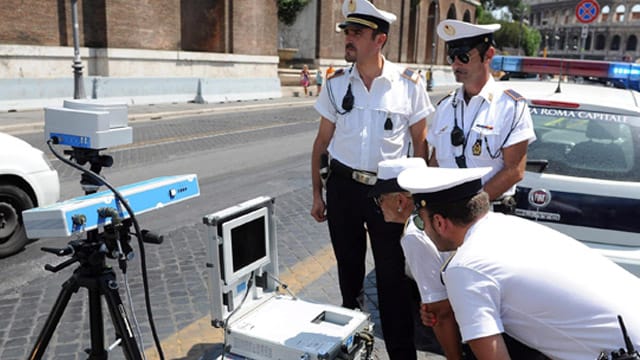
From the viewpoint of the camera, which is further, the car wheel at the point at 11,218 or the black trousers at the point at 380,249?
the car wheel at the point at 11,218

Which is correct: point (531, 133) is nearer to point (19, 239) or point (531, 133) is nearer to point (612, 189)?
point (612, 189)

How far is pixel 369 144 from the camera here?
10.8 feet

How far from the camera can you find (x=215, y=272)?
294 centimetres

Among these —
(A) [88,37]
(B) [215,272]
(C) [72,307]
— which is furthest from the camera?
(A) [88,37]

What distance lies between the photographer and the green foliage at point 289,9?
129ft

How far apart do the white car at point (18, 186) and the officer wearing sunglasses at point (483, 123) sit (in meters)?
4.12

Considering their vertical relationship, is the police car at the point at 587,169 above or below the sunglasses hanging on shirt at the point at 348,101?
below

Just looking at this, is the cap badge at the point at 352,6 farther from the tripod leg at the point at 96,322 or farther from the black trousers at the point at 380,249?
the tripod leg at the point at 96,322

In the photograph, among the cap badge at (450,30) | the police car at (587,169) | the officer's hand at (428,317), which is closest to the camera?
the officer's hand at (428,317)

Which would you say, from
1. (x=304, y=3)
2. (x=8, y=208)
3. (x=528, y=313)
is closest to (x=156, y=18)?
(x=304, y=3)

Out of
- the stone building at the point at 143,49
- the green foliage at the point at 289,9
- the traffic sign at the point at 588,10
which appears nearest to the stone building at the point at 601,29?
the green foliage at the point at 289,9

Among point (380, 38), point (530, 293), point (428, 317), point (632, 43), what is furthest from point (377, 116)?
point (632, 43)

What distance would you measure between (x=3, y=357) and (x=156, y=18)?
23.8 metres

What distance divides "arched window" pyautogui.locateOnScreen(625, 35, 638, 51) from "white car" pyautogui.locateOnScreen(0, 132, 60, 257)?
134787 mm
